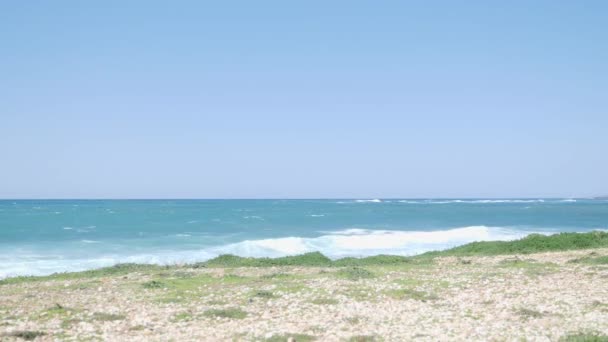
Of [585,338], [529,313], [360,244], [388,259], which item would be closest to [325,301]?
[529,313]

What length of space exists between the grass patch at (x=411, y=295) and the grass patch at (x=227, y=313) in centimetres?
540

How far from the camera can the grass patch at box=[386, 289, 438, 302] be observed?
18203 mm

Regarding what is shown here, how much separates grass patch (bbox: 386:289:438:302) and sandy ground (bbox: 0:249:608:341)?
39 millimetres

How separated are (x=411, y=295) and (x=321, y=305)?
11.3 ft

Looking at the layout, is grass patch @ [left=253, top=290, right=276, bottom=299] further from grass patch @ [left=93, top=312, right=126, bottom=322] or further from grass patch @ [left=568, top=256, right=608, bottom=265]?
grass patch @ [left=568, top=256, right=608, bottom=265]

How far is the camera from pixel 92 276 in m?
26.9

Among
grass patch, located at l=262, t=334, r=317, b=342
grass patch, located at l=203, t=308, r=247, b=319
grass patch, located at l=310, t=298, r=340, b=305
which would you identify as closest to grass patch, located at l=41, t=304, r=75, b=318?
grass patch, located at l=203, t=308, r=247, b=319

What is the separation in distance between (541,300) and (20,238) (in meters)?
61.5

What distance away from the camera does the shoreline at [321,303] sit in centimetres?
1372

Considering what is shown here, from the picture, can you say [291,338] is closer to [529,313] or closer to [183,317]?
[183,317]

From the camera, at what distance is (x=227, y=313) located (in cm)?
1599

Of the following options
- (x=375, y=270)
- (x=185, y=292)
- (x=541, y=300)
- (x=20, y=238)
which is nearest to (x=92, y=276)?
(x=185, y=292)

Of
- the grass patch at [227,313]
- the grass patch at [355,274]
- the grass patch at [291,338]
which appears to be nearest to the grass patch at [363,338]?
the grass patch at [291,338]

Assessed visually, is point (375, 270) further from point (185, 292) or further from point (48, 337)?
point (48, 337)
